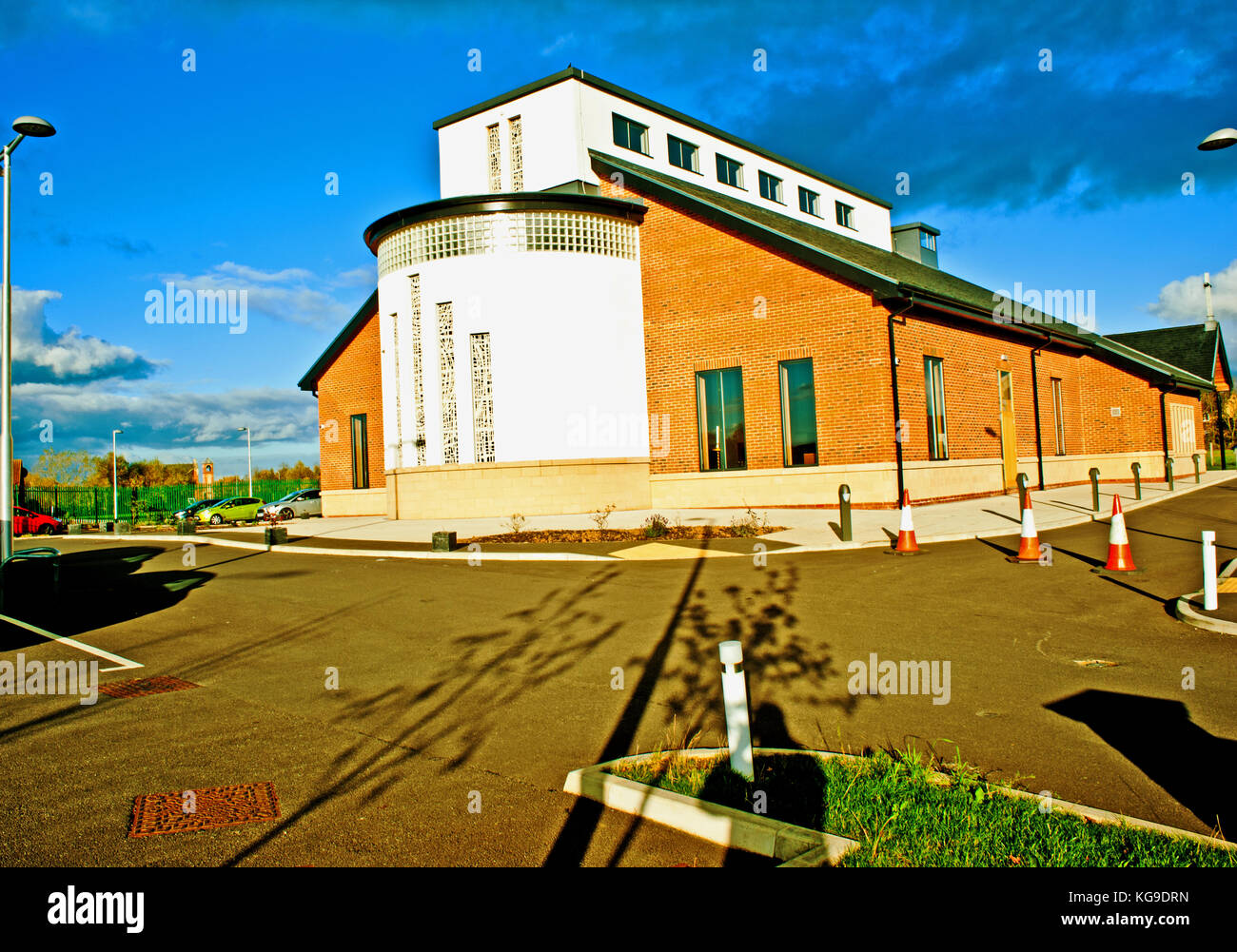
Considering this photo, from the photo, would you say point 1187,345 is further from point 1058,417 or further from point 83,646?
point 83,646

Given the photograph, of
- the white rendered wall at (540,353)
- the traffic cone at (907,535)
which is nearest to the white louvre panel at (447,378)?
the white rendered wall at (540,353)

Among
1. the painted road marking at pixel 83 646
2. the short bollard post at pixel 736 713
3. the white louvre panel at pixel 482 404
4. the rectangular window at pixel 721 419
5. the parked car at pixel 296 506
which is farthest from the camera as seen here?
the parked car at pixel 296 506

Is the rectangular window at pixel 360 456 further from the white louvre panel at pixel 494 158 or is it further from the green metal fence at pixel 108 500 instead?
the green metal fence at pixel 108 500

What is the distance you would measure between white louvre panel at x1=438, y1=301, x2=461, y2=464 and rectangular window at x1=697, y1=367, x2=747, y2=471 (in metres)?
6.92

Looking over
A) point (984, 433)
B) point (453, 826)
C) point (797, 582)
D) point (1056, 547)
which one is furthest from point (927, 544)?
point (453, 826)

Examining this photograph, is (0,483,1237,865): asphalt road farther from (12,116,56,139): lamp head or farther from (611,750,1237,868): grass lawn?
(12,116,56,139): lamp head

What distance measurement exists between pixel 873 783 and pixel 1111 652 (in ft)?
13.2

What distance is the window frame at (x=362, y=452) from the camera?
93.9 feet

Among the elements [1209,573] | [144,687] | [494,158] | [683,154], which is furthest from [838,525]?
[494,158]

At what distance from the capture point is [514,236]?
21750 millimetres

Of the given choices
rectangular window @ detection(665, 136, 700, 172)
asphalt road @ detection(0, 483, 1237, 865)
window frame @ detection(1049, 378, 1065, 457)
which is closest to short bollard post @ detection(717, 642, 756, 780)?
asphalt road @ detection(0, 483, 1237, 865)

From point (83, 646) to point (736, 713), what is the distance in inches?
318

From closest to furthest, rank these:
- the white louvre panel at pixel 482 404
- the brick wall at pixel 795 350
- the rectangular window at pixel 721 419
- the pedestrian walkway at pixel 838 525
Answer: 1. the pedestrian walkway at pixel 838 525
2. the brick wall at pixel 795 350
3. the rectangular window at pixel 721 419
4. the white louvre panel at pixel 482 404

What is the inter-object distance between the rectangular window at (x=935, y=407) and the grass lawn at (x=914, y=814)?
1663 cm
